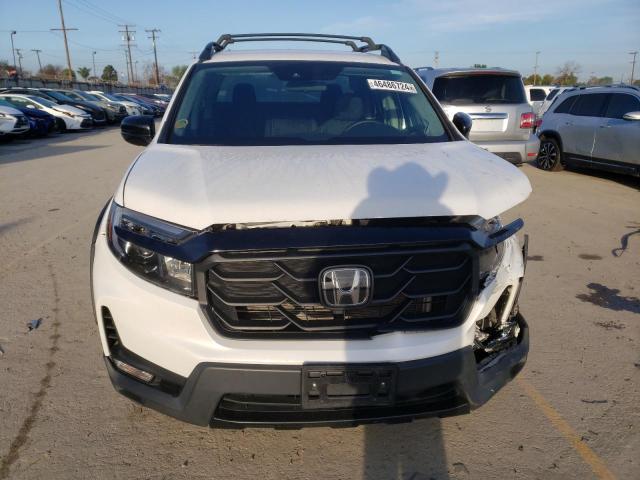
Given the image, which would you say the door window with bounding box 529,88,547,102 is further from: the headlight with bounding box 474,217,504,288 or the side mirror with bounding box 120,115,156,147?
the headlight with bounding box 474,217,504,288

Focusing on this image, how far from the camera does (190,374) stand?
6.84 feet

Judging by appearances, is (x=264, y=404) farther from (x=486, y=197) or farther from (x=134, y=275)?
(x=486, y=197)

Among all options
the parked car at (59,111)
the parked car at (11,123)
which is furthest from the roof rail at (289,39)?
the parked car at (59,111)

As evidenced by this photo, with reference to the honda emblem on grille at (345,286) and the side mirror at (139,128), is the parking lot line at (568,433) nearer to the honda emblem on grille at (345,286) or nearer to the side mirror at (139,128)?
the honda emblem on grille at (345,286)

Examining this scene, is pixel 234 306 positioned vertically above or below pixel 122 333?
above

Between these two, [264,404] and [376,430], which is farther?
[376,430]

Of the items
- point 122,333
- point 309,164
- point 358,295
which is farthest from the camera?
point 309,164

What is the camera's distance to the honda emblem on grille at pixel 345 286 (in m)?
2.04

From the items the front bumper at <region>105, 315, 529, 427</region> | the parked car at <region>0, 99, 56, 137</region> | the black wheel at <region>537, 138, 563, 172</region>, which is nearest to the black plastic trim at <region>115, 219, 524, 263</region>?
the front bumper at <region>105, 315, 529, 427</region>

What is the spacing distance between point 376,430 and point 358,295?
100 cm

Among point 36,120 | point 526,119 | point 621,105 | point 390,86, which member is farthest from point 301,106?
point 36,120

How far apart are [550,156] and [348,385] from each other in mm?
10935

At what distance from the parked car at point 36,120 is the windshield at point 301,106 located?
16.5 meters

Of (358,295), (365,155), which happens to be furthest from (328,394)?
(365,155)
